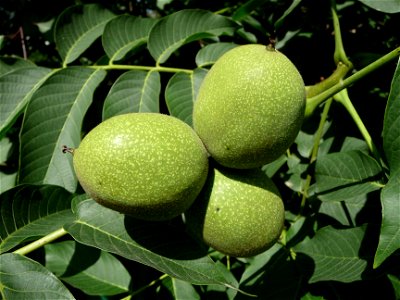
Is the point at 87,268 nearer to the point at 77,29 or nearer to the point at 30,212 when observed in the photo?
the point at 30,212

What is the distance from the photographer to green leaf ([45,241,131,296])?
1.63m

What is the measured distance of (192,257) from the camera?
121 cm

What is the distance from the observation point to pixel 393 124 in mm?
1130

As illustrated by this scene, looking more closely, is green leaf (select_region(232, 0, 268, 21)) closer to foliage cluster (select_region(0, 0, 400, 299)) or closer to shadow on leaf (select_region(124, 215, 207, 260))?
foliage cluster (select_region(0, 0, 400, 299))

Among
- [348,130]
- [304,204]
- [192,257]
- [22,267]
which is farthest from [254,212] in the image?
[348,130]

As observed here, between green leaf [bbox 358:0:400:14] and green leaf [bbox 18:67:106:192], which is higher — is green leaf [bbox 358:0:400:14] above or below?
above

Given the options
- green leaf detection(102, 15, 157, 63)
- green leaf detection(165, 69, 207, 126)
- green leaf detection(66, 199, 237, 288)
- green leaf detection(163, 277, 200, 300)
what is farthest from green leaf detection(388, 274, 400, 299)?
green leaf detection(102, 15, 157, 63)

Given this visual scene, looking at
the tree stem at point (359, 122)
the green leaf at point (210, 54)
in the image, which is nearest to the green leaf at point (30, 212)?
the green leaf at point (210, 54)

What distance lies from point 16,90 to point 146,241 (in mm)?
742

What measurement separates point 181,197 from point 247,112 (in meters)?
0.29

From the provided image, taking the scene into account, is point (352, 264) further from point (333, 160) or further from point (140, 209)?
point (140, 209)

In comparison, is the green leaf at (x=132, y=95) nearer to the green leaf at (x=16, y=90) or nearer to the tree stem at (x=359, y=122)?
the green leaf at (x=16, y=90)

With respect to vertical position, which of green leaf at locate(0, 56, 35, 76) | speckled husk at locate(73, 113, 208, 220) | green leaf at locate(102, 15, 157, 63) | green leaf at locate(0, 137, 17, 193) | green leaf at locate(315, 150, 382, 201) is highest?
green leaf at locate(102, 15, 157, 63)

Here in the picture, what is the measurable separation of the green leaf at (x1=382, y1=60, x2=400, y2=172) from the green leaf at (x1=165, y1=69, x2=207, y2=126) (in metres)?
0.63
